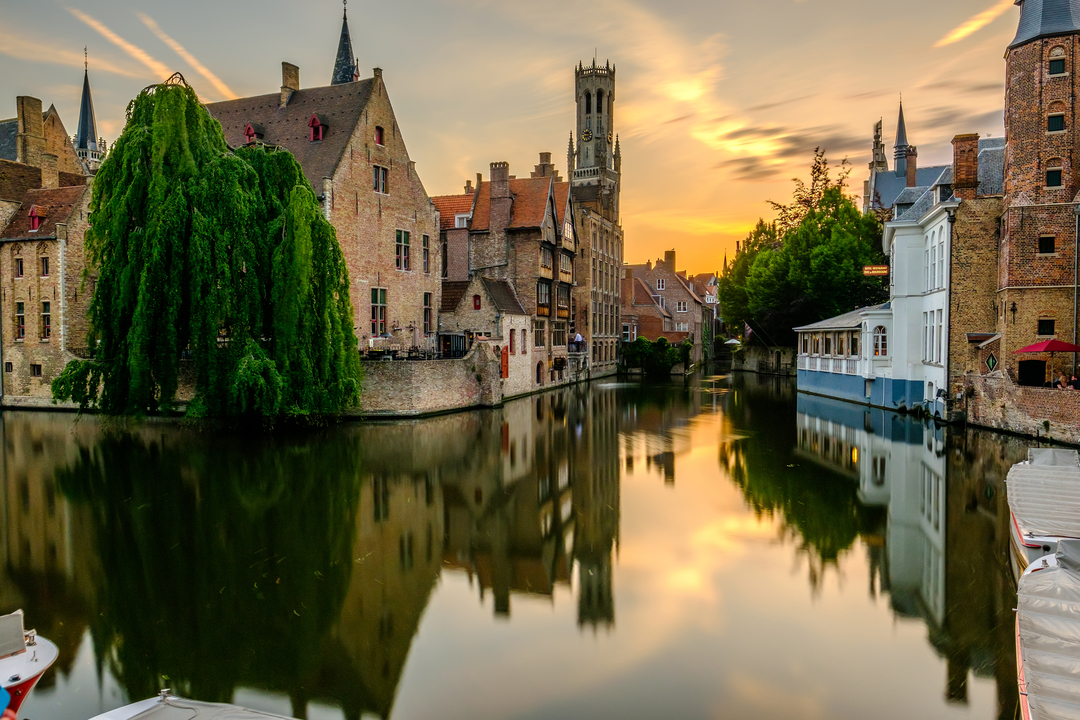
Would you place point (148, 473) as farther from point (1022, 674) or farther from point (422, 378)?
point (1022, 674)

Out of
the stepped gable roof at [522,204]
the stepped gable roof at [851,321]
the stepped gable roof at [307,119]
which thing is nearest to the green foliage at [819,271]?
the stepped gable roof at [851,321]

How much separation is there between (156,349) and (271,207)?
5541 millimetres

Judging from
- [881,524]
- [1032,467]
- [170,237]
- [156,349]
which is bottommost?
[881,524]

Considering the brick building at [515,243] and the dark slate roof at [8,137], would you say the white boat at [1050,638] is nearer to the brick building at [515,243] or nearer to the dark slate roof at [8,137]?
the brick building at [515,243]

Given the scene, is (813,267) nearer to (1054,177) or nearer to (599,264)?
(599,264)

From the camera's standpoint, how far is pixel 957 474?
1570 cm

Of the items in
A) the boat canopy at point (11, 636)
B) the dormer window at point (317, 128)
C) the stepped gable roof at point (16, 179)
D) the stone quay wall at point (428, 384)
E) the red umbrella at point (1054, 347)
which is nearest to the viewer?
the boat canopy at point (11, 636)

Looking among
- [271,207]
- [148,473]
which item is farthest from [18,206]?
[148,473]

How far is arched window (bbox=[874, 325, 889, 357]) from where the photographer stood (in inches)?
1155

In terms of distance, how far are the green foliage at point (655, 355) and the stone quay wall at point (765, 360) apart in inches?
280

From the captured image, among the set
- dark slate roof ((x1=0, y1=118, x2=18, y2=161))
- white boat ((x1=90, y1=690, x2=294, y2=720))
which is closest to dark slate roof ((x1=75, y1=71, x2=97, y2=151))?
dark slate roof ((x1=0, y1=118, x2=18, y2=161))

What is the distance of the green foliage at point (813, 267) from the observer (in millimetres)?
44688

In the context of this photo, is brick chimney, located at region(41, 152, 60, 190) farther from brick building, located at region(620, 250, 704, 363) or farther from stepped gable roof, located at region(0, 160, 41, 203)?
brick building, located at region(620, 250, 704, 363)

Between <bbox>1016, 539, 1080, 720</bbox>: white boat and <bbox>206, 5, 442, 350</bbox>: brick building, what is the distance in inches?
982
